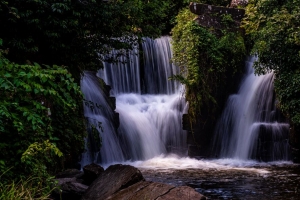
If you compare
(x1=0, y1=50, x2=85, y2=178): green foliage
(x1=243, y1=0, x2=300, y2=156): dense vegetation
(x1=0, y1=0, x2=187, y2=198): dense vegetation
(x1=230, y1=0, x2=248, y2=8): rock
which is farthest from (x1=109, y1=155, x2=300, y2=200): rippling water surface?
(x1=230, y1=0, x2=248, y2=8): rock

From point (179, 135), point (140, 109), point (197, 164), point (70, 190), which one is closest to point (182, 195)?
point (70, 190)

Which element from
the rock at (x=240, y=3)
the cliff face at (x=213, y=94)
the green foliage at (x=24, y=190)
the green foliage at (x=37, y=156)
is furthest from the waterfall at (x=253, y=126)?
the green foliage at (x=24, y=190)

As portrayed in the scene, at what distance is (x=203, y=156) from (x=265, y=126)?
93.5 inches

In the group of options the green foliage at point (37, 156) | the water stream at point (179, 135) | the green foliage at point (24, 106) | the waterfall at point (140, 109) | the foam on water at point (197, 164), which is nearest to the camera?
the green foliage at point (24, 106)

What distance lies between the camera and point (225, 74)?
51.0 ft

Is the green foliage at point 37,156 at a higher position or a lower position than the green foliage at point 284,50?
lower

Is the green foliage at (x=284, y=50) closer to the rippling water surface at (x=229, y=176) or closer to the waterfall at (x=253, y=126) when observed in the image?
the waterfall at (x=253, y=126)

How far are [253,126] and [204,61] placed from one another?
2935mm

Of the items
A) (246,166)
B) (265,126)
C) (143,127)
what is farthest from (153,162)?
(265,126)

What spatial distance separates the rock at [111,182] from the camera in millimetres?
7566

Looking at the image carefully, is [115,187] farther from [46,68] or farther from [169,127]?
[169,127]

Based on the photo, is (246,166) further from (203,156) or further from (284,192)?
(284,192)

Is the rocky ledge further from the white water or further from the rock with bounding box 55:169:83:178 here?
the white water

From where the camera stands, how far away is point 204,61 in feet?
49.6
